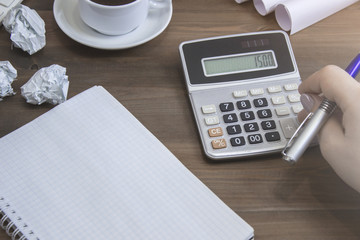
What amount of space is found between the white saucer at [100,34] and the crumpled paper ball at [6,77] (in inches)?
3.8

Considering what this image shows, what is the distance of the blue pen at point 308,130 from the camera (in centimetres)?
47

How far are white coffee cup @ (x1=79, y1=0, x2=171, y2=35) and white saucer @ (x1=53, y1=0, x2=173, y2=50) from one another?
0.01 m

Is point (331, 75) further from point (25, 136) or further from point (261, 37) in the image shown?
point (25, 136)

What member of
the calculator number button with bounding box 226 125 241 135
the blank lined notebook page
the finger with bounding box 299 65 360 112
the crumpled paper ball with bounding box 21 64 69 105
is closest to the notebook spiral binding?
the blank lined notebook page

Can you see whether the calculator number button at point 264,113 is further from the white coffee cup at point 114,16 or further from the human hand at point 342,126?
the white coffee cup at point 114,16

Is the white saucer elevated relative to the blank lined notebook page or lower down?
elevated

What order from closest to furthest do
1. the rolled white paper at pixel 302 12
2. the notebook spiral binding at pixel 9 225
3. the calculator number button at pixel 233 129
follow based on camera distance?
the notebook spiral binding at pixel 9 225 < the calculator number button at pixel 233 129 < the rolled white paper at pixel 302 12

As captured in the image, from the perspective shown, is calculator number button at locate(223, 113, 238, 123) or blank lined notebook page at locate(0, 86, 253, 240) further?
calculator number button at locate(223, 113, 238, 123)

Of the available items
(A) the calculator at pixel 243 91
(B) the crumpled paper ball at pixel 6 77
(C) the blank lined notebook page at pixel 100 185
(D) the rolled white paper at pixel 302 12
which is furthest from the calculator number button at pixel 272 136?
(B) the crumpled paper ball at pixel 6 77

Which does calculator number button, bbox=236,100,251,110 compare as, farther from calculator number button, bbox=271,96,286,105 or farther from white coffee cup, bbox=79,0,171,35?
white coffee cup, bbox=79,0,171,35

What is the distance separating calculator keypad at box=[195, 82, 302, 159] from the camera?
0.53 m

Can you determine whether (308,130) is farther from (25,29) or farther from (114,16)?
(25,29)

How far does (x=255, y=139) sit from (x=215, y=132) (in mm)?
51

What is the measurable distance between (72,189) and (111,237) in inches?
2.9
